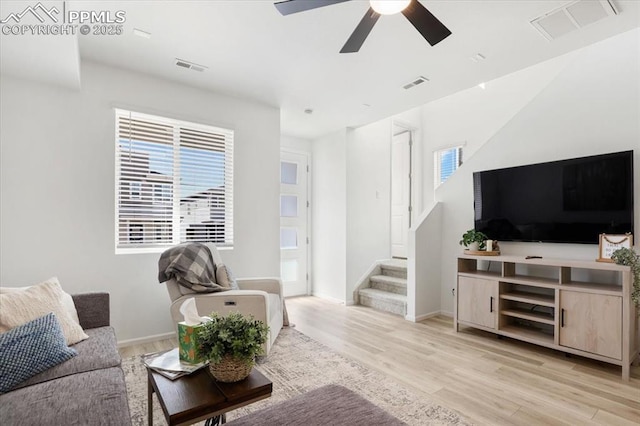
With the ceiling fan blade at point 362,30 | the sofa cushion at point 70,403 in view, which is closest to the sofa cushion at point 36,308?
the sofa cushion at point 70,403

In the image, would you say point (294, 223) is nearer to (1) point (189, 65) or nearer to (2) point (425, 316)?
(2) point (425, 316)

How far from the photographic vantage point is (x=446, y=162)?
5.39 metres

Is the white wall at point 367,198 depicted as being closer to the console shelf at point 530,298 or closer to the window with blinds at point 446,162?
the window with blinds at point 446,162

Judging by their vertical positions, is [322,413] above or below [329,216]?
below

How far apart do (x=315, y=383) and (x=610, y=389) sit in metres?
2.10

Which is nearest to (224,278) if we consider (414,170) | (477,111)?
(414,170)

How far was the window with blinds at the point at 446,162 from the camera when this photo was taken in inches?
206

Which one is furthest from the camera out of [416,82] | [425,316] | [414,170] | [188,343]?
[414,170]

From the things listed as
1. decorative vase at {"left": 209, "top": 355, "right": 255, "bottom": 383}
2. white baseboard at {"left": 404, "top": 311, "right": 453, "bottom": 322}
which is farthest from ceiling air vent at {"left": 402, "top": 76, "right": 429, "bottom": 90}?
decorative vase at {"left": 209, "top": 355, "right": 255, "bottom": 383}

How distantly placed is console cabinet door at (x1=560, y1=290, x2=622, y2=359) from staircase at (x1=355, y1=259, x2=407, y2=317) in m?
1.76

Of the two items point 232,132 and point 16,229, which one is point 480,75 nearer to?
point 232,132

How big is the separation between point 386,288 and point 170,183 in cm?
327

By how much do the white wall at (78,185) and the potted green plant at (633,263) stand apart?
3.98m

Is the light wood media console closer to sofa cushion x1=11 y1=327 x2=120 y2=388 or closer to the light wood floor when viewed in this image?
the light wood floor
